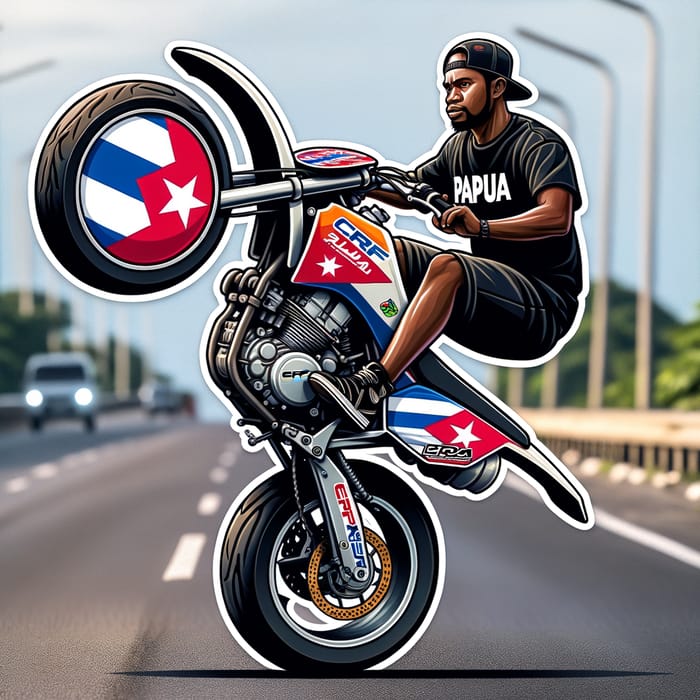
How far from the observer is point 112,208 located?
20.5 feet

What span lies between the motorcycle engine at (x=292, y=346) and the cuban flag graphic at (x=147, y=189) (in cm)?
43

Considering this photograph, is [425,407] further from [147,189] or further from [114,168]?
[114,168]

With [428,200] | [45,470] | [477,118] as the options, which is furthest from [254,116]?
[45,470]

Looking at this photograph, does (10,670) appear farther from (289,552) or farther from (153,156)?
(153,156)

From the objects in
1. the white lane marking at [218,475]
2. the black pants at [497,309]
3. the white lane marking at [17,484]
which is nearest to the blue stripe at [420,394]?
the black pants at [497,309]

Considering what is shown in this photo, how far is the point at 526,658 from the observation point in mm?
7344

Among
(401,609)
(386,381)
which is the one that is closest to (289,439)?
(386,381)

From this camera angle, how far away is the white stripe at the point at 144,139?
6250 mm

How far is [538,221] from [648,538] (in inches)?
252

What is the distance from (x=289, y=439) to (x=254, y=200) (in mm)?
956

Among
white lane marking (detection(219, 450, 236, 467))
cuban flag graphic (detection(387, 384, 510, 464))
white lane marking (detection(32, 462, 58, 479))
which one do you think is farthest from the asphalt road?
white lane marking (detection(219, 450, 236, 467))

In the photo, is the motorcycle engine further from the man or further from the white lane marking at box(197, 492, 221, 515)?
the white lane marking at box(197, 492, 221, 515)

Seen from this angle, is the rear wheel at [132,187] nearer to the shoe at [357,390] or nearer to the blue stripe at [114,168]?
the blue stripe at [114,168]

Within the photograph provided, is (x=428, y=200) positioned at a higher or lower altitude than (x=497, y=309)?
higher
